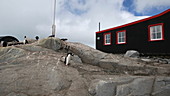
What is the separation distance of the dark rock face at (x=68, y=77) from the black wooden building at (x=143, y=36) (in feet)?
21.7

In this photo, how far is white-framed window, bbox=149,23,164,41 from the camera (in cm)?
949

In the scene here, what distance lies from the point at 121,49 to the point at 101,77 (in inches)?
392

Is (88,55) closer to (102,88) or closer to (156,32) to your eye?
(102,88)

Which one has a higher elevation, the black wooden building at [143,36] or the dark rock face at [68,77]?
the black wooden building at [143,36]

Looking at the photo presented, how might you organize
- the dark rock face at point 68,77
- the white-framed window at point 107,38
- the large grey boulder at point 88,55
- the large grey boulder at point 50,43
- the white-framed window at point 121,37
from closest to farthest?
the dark rock face at point 68,77
the large grey boulder at point 88,55
the large grey boulder at point 50,43
the white-framed window at point 121,37
the white-framed window at point 107,38

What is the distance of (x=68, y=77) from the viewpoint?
319 cm

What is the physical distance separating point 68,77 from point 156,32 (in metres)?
9.04

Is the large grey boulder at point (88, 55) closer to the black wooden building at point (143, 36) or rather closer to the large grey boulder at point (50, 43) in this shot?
the large grey boulder at point (50, 43)

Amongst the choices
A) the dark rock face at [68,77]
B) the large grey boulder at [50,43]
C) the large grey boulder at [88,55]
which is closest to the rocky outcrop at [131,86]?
the dark rock face at [68,77]

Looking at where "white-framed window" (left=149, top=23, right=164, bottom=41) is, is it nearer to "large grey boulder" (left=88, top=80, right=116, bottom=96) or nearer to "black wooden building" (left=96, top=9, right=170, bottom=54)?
"black wooden building" (left=96, top=9, right=170, bottom=54)

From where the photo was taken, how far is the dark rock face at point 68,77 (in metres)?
2.88

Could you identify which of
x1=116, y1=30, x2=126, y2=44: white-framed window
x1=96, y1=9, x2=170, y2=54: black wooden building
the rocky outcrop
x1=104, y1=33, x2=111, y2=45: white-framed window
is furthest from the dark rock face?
x1=104, y1=33, x2=111, y2=45: white-framed window

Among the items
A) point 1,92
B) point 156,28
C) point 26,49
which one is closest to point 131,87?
point 1,92

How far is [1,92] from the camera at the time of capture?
2740 millimetres
